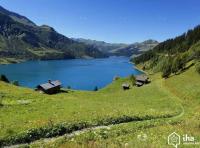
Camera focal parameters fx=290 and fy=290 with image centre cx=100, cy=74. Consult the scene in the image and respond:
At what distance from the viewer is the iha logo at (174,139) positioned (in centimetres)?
2235

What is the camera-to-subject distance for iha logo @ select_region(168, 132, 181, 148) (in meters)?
22.4

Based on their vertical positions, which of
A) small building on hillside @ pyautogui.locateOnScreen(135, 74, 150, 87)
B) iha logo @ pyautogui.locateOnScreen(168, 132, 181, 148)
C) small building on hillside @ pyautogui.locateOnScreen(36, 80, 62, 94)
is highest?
iha logo @ pyautogui.locateOnScreen(168, 132, 181, 148)

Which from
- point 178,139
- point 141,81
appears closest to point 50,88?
point 141,81

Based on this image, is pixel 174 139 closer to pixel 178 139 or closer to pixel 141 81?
pixel 178 139

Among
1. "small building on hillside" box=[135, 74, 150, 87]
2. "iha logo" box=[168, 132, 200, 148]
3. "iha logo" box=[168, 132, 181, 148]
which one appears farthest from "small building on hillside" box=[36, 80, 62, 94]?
"iha logo" box=[168, 132, 200, 148]

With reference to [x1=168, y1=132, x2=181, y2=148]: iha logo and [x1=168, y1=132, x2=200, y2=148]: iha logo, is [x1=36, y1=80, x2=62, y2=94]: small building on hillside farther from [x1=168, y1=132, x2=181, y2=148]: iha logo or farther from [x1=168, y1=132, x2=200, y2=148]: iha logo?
[x1=168, y1=132, x2=200, y2=148]: iha logo

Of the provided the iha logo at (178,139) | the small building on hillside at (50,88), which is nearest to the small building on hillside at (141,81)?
the small building on hillside at (50,88)

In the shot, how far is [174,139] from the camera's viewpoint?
23.6 meters

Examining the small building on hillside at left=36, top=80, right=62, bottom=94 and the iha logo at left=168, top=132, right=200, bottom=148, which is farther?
the small building on hillside at left=36, top=80, right=62, bottom=94

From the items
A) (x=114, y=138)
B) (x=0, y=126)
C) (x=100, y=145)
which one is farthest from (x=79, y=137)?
(x=0, y=126)

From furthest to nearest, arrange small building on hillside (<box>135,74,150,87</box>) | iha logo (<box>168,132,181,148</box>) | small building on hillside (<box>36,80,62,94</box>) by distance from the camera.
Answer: small building on hillside (<box>135,74,150,87</box>)
small building on hillside (<box>36,80,62,94</box>)
iha logo (<box>168,132,181,148</box>)

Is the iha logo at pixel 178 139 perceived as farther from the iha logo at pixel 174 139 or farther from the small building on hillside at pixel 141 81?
the small building on hillside at pixel 141 81

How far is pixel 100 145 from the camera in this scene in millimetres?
20859

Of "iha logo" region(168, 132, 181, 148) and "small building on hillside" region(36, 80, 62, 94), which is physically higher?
"iha logo" region(168, 132, 181, 148)
